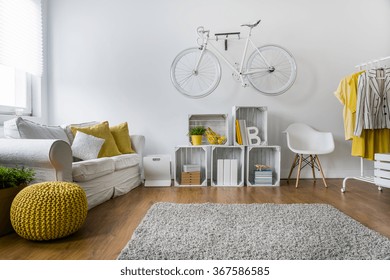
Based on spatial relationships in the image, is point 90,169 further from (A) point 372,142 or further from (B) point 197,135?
(A) point 372,142

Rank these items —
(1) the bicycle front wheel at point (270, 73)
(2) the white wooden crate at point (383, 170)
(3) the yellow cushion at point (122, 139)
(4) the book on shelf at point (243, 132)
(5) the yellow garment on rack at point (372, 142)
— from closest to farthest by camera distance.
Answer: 1. (2) the white wooden crate at point (383, 170)
2. (5) the yellow garment on rack at point (372, 142)
3. (3) the yellow cushion at point (122, 139)
4. (4) the book on shelf at point (243, 132)
5. (1) the bicycle front wheel at point (270, 73)

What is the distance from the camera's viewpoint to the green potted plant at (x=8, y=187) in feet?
5.19

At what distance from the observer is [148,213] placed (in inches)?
76.5

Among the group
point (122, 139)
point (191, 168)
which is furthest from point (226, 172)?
point (122, 139)

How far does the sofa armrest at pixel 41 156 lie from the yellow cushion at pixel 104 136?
0.94m

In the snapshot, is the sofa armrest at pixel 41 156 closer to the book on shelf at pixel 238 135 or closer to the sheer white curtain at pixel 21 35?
the sheer white curtain at pixel 21 35

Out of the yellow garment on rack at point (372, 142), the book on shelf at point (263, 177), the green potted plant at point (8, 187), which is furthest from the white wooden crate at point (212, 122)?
the green potted plant at point (8, 187)

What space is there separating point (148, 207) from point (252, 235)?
1.00 m

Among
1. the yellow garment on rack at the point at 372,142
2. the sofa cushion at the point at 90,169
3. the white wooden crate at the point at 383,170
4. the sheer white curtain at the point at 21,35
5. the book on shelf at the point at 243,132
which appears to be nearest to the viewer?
the sofa cushion at the point at 90,169

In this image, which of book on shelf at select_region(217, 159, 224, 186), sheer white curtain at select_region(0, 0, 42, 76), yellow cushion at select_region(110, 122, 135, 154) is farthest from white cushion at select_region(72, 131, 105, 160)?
book on shelf at select_region(217, 159, 224, 186)

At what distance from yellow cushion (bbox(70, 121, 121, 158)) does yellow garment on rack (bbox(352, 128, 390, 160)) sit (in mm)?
2565

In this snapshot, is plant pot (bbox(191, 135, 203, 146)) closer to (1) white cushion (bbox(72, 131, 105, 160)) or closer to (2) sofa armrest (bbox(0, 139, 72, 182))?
(1) white cushion (bbox(72, 131, 105, 160))
